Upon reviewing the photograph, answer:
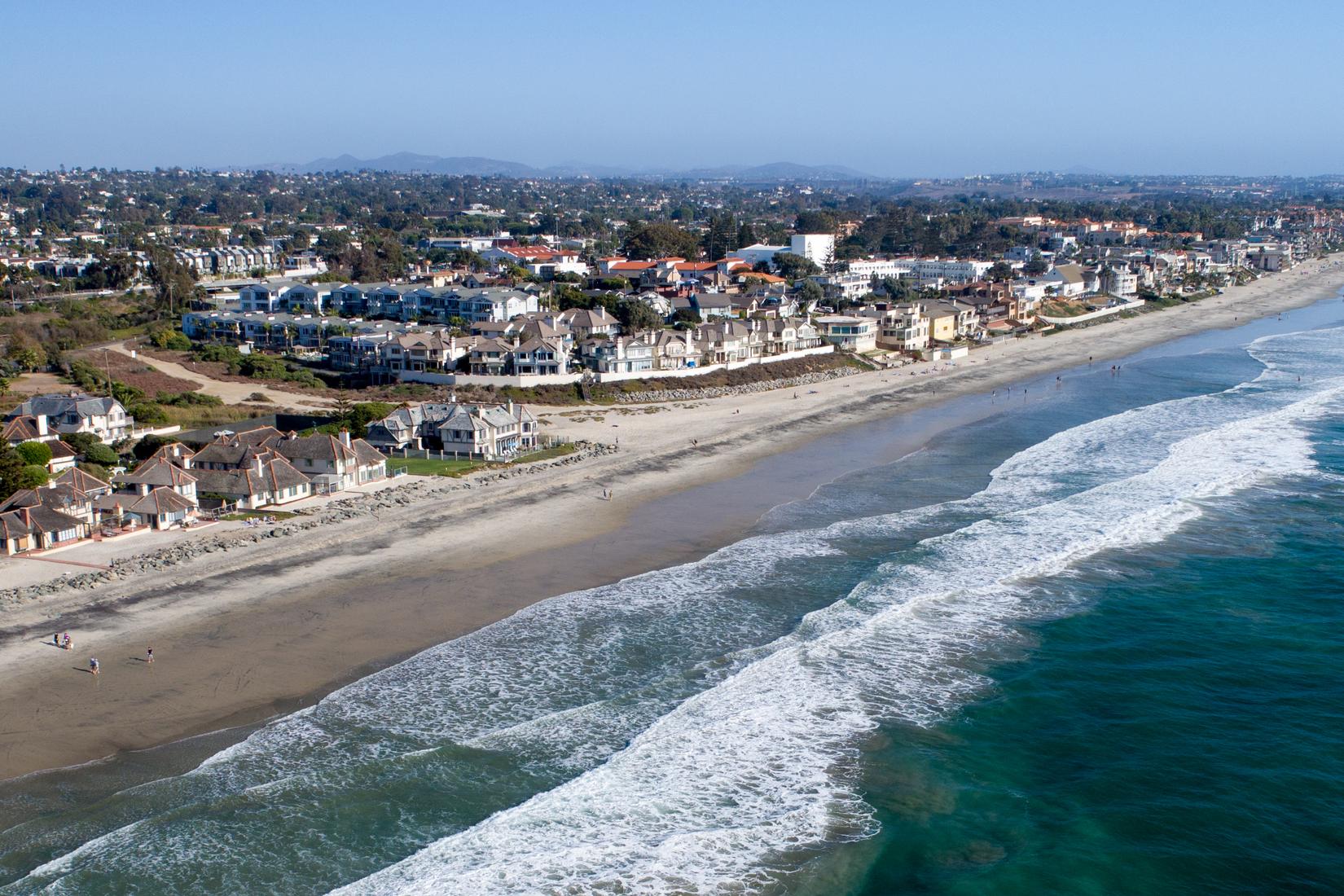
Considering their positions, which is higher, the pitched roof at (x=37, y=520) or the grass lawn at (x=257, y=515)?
the pitched roof at (x=37, y=520)

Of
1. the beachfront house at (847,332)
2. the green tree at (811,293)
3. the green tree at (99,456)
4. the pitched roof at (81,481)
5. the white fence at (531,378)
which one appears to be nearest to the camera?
the pitched roof at (81,481)

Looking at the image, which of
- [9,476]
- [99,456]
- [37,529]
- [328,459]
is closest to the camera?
[37,529]

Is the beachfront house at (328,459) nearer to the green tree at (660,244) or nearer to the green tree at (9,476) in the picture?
the green tree at (9,476)

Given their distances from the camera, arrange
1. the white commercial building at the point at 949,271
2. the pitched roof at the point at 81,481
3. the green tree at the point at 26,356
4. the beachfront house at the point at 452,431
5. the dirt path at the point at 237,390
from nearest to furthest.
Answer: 1. the pitched roof at the point at 81,481
2. the beachfront house at the point at 452,431
3. the dirt path at the point at 237,390
4. the green tree at the point at 26,356
5. the white commercial building at the point at 949,271

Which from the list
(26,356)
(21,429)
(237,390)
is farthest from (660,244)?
(21,429)

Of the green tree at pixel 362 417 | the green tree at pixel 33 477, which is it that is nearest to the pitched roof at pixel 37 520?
the green tree at pixel 33 477

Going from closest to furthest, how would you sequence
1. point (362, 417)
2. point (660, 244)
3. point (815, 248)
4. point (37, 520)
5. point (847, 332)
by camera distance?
1. point (37, 520)
2. point (362, 417)
3. point (847, 332)
4. point (660, 244)
5. point (815, 248)

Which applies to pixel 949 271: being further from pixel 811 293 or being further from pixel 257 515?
pixel 257 515
